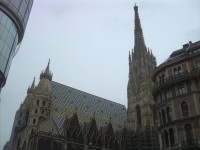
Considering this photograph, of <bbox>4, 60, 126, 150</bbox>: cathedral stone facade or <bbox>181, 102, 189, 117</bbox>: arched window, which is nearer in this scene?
<bbox>181, 102, 189, 117</bbox>: arched window

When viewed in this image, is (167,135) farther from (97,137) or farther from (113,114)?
(113,114)

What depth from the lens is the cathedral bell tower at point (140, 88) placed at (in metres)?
71.3

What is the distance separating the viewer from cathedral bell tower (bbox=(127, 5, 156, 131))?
71312 millimetres

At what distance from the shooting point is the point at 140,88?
76.9 m

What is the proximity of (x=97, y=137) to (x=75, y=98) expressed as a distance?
1438cm

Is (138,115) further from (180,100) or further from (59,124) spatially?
(180,100)

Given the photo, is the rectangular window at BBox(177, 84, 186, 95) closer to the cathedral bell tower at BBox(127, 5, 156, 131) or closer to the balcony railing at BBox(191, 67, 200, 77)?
the balcony railing at BBox(191, 67, 200, 77)

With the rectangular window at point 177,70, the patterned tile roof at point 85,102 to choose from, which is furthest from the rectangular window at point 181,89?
the patterned tile roof at point 85,102

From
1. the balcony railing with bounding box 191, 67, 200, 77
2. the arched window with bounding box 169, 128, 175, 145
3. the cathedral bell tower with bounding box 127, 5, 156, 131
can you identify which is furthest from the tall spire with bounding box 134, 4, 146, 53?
the arched window with bounding box 169, 128, 175, 145

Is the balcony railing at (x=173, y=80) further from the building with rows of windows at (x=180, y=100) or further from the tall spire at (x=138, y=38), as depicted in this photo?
the tall spire at (x=138, y=38)

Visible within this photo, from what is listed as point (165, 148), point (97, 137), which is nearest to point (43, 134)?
point (97, 137)

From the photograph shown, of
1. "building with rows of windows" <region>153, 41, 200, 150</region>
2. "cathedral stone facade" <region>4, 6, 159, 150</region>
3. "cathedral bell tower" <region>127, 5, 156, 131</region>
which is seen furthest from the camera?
"cathedral bell tower" <region>127, 5, 156, 131</region>

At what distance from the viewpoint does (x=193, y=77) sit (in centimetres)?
2995

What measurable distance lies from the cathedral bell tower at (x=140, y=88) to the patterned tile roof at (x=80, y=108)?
18.6 ft
